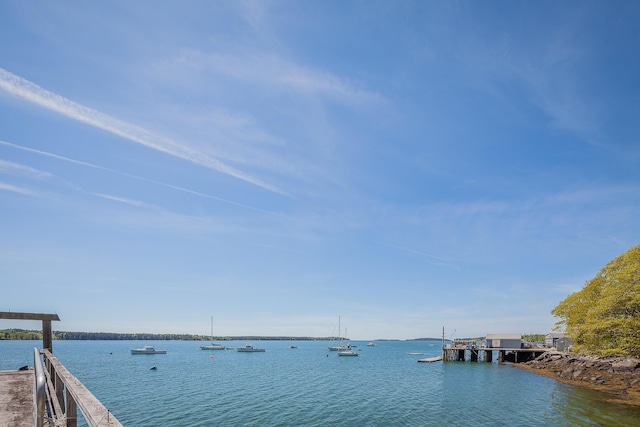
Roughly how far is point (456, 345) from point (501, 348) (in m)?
8.90

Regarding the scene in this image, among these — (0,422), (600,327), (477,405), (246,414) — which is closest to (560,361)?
(600,327)

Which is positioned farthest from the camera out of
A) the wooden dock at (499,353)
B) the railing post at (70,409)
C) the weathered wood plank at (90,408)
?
the wooden dock at (499,353)

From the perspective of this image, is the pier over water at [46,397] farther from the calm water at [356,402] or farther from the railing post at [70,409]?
the calm water at [356,402]

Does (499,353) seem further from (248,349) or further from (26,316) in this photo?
(248,349)

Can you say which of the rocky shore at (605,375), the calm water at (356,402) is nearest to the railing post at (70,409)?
the calm water at (356,402)

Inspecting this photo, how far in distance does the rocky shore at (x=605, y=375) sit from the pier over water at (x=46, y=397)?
36572mm

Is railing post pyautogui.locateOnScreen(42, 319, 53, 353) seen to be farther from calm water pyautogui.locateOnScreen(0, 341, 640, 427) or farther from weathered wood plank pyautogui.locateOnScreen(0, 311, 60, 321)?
calm water pyautogui.locateOnScreen(0, 341, 640, 427)

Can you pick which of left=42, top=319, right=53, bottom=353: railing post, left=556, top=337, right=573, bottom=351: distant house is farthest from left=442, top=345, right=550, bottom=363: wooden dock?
left=42, top=319, right=53, bottom=353: railing post

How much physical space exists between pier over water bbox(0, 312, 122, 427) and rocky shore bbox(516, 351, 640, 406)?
36572mm

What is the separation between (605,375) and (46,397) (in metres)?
50.9

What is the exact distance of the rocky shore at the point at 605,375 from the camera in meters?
31.5

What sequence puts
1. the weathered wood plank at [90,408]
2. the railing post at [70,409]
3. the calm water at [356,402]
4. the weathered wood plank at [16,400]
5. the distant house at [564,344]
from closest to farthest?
the weathered wood plank at [90,408] < the railing post at [70,409] < the weathered wood plank at [16,400] < the calm water at [356,402] < the distant house at [564,344]

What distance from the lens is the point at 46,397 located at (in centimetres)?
379

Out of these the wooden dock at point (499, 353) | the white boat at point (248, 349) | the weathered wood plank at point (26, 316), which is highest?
the weathered wood plank at point (26, 316)
